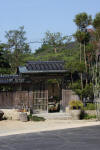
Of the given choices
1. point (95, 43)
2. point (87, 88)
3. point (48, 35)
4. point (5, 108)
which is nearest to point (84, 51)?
point (95, 43)

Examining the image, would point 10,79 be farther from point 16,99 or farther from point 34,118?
point 34,118

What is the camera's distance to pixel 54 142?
11188 mm

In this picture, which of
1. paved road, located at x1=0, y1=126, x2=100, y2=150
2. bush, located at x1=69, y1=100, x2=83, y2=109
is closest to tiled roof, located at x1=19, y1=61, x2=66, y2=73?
bush, located at x1=69, y1=100, x2=83, y2=109

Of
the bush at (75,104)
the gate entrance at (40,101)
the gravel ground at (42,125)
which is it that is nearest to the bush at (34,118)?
the gravel ground at (42,125)

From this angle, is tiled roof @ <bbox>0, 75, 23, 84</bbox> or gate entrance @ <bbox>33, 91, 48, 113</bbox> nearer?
gate entrance @ <bbox>33, 91, 48, 113</bbox>

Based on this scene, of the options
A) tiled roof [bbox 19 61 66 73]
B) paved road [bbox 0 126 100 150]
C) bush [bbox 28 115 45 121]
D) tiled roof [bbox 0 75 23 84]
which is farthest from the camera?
tiled roof [bbox 0 75 23 84]

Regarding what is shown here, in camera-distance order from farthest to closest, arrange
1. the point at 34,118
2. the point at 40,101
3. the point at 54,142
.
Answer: the point at 40,101
the point at 34,118
the point at 54,142

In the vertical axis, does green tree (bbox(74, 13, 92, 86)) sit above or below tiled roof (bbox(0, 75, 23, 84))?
above

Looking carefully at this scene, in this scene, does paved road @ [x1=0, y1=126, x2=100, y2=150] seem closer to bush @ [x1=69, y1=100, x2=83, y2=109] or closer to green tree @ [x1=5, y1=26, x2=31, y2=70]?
bush @ [x1=69, y1=100, x2=83, y2=109]

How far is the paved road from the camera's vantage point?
10180 millimetres

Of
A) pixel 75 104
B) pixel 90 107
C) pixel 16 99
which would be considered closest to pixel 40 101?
pixel 16 99

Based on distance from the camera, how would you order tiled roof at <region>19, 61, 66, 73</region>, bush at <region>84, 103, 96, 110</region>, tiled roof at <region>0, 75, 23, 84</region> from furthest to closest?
tiled roof at <region>0, 75, 23, 84</region>, tiled roof at <region>19, 61, 66, 73</region>, bush at <region>84, 103, 96, 110</region>

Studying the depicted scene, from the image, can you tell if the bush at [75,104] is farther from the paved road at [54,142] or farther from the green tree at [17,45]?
the green tree at [17,45]

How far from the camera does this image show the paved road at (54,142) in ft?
33.4
